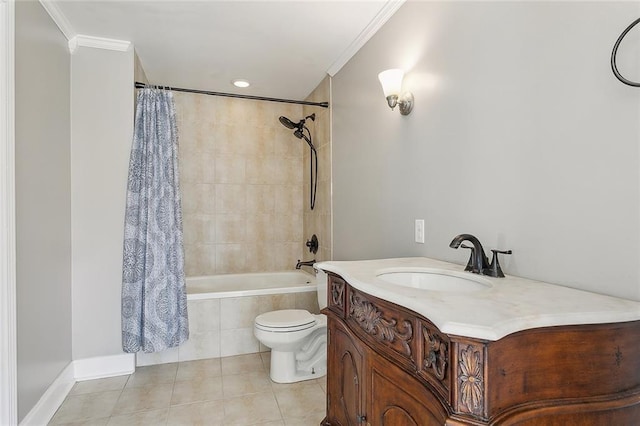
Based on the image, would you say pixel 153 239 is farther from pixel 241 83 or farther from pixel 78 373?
pixel 241 83

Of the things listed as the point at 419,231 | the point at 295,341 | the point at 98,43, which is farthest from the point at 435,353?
the point at 98,43

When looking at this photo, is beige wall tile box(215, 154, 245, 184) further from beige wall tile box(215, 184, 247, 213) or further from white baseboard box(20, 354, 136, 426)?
white baseboard box(20, 354, 136, 426)

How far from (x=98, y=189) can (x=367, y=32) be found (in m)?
2.13

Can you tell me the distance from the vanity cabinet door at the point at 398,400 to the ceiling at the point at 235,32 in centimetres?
190

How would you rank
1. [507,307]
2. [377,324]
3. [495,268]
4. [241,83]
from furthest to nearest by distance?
[241,83] < [495,268] < [377,324] < [507,307]

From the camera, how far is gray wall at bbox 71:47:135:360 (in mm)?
2383

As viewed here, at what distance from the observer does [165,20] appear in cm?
220

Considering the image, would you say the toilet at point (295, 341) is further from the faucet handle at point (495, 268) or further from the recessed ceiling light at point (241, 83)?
the recessed ceiling light at point (241, 83)

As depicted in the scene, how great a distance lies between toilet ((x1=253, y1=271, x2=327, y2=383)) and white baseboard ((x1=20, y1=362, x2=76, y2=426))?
117 centimetres

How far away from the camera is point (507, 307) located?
2.65ft

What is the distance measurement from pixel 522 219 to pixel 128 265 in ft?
7.79

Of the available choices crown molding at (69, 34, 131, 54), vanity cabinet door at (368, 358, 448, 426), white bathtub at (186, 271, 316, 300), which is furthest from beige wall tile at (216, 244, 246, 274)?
vanity cabinet door at (368, 358, 448, 426)

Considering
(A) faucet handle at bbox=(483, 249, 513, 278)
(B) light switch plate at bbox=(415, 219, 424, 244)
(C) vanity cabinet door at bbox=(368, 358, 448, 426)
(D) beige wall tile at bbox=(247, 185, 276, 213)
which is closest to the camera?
(C) vanity cabinet door at bbox=(368, 358, 448, 426)

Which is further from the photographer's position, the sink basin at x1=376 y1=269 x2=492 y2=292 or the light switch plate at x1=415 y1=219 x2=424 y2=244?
the light switch plate at x1=415 y1=219 x2=424 y2=244
